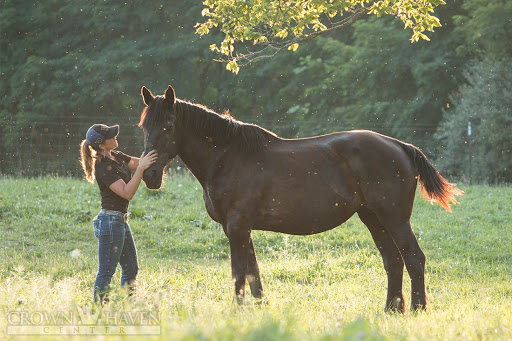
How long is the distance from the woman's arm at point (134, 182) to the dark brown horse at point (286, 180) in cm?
21

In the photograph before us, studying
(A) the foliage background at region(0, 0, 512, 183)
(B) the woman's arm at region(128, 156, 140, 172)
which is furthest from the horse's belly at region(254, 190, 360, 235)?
(A) the foliage background at region(0, 0, 512, 183)

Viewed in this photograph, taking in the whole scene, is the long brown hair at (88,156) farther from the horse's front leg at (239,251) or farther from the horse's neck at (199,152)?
the horse's front leg at (239,251)

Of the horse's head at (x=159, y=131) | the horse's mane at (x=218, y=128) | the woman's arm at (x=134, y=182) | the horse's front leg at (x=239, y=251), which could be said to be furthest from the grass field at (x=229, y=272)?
the horse's mane at (x=218, y=128)

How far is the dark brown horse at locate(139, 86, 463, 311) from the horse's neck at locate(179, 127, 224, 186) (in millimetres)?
11

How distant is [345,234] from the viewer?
11750mm

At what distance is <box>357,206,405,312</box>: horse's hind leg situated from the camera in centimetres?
627

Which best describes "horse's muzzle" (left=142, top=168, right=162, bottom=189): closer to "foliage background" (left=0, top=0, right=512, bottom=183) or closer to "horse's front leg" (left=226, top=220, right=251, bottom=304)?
"horse's front leg" (left=226, top=220, right=251, bottom=304)

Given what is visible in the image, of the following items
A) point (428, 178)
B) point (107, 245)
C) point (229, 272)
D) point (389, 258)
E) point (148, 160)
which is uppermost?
point (148, 160)

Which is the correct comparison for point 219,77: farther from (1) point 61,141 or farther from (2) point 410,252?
(2) point 410,252

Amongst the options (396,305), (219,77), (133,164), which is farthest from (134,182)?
(219,77)

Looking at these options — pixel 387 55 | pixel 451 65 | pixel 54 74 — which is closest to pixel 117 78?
pixel 54 74

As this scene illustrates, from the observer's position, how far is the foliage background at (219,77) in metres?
26.4

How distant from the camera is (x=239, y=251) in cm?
571

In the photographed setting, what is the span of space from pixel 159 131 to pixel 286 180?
4.67ft
